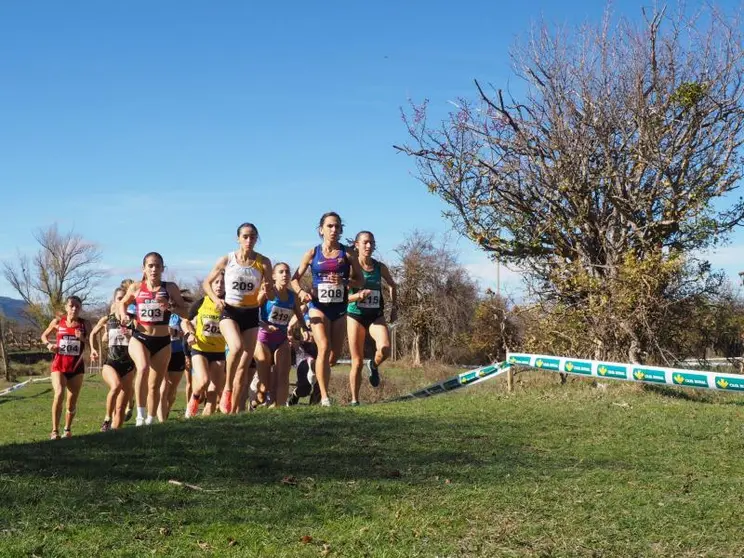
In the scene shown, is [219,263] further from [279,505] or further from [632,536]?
[632,536]

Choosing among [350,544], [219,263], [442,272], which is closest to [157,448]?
[350,544]

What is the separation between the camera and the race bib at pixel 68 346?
11945mm

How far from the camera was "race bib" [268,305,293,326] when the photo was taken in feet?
38.5

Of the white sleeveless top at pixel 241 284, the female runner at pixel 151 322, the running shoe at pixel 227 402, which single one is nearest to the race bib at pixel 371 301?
the white sleeveless top at pixel 241 284

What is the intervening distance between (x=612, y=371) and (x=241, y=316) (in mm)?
4655

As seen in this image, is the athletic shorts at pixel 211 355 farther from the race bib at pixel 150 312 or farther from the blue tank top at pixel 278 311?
the race bib at pixel 150 312

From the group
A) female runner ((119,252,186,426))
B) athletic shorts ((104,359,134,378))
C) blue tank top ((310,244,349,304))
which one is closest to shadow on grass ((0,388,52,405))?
athletic shorts ((104,359,134,378))

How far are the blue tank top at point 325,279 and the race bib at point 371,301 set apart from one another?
0.25 metres

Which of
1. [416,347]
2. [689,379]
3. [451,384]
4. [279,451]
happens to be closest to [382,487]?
[279,451]

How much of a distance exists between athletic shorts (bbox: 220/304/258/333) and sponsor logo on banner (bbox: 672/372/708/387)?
4915mm

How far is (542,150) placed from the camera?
567 inches

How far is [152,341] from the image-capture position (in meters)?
10.6

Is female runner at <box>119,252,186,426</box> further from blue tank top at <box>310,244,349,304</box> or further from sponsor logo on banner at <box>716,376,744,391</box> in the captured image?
sponsor logo on banner at <box>716,376,744,391</box>

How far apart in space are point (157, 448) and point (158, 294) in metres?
3.83
